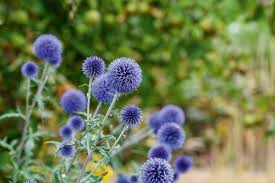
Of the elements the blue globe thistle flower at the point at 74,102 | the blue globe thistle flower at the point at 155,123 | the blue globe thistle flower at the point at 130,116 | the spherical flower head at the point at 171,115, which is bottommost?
the blue globe thistle flower at the point at 130,116

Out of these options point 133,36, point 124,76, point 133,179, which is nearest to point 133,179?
point 133,179

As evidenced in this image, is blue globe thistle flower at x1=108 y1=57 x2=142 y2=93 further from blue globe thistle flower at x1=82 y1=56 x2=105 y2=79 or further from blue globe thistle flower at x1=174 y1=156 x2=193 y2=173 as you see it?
blue globe thistle flower at x1=174 y1=156 x2=193 y2=173

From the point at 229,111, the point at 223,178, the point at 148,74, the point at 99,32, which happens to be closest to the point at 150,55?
the point at 148,74

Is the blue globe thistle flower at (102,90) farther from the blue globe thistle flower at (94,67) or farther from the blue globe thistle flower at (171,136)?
the blue globe thistle flower at (171,136)

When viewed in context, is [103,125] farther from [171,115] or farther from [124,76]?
[171,115]

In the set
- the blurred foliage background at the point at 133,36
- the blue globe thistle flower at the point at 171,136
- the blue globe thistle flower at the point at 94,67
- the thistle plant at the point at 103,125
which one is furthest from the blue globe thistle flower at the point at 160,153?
the blurred foliage background at the point at 133,36

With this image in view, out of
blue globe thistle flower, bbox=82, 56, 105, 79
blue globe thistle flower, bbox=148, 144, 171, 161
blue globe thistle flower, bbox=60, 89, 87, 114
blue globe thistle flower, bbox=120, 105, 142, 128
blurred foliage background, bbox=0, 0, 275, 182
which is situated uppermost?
blurred foliage background, bbox=0, 0, 275, 182

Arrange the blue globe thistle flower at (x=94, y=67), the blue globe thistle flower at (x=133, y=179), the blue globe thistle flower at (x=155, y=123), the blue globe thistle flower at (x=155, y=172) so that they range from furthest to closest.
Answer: the blue globe thistle flower at (x=155, y=123)
the blue globe thistle flower at (x=133, y=179)
the blue globe thistle flower at (x=94, y=67)
the blue globe thistle flower at (x=155, y=172)

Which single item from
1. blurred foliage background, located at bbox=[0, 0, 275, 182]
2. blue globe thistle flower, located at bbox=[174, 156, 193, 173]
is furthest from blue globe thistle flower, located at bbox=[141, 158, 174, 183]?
blurred foliage background, located at bbox=[0, 0, 275, 182]
